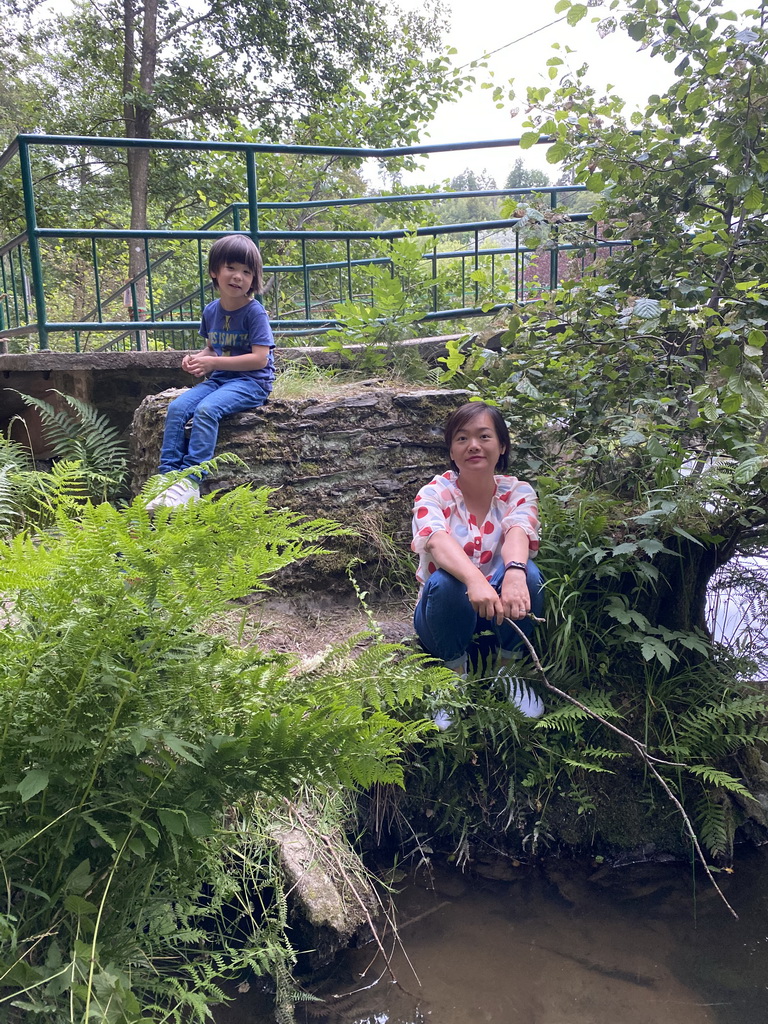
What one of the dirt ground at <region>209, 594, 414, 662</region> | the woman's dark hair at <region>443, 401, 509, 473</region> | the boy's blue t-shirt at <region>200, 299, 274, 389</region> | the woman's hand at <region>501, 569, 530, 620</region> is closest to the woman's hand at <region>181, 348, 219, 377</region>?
the boy's blue t-shirt at <region>200, 299, 274, 389</region>

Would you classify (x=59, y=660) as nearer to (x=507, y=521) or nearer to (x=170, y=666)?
(x=170, y=666)

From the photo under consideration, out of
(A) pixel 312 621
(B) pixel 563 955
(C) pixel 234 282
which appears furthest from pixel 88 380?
(B) pixel 563 955

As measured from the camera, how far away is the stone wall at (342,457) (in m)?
3.57

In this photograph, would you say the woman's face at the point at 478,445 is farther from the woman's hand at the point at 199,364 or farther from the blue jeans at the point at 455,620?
the woman's hand at the point at 199,364

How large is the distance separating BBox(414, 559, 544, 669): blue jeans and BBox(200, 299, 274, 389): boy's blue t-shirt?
1.62 meters

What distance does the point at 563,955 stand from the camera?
221 centimetres

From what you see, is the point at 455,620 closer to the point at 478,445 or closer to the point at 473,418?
the point at 478,445

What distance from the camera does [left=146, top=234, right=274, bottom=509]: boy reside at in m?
3.36

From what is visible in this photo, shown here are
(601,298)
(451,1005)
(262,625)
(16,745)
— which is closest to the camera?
(16,745)

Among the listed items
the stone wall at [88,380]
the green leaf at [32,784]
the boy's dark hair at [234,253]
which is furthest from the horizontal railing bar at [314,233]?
the green leaf at [32,784]

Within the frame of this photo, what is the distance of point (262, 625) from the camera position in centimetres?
317

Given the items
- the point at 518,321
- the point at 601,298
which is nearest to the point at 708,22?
the point at 601,298

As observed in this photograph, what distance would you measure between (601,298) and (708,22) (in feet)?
3.77

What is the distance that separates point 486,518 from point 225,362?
5.22ft
